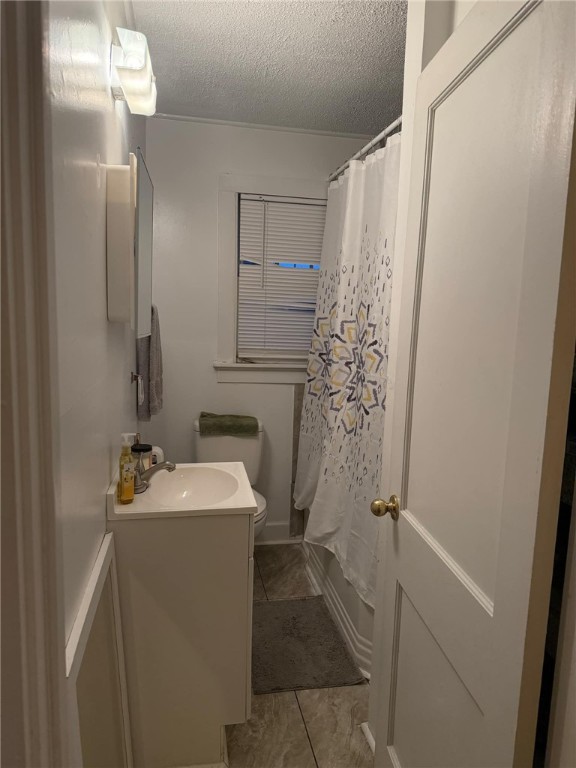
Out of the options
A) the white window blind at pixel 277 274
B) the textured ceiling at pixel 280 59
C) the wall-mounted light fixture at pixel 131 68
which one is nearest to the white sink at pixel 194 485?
the white window blind at pixel 277 274

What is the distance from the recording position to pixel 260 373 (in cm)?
281

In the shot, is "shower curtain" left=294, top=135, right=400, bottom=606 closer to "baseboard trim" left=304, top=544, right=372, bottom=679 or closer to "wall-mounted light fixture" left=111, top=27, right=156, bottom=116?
"baseboard trim" left=304, top=544, right=372, bottom=679

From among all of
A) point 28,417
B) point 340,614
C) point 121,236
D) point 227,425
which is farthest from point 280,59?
point 340,614

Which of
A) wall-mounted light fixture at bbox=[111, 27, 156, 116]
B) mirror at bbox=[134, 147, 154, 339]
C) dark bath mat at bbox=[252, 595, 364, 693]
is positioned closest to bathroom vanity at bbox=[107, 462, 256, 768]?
dark bath mat at bbox=[252, 595, 364, 693]

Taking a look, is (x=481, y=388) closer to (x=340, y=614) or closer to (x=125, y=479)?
(x=125, y=479)

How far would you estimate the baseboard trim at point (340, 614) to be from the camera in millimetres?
1917

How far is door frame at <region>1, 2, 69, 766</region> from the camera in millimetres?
473

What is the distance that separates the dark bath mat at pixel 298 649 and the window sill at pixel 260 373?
1212 millimetres

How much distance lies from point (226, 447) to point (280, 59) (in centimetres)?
187

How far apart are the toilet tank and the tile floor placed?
1.15 metres

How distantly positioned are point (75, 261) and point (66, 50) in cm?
36

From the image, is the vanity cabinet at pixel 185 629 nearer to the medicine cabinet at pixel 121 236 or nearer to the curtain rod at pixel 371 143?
the medicine cabinet at pixel 121 236

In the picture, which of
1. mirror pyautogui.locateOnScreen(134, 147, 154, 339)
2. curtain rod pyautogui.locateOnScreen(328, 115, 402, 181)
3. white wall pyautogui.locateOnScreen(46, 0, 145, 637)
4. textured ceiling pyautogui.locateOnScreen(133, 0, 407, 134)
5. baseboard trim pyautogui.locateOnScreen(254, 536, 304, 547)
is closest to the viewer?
white wall pyautogui.locateOnScreen(46, 0, 145, 637)

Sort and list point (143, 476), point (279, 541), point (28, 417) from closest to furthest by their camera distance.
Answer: point (28, 417) < point (143, 476) < point (279, 541)
